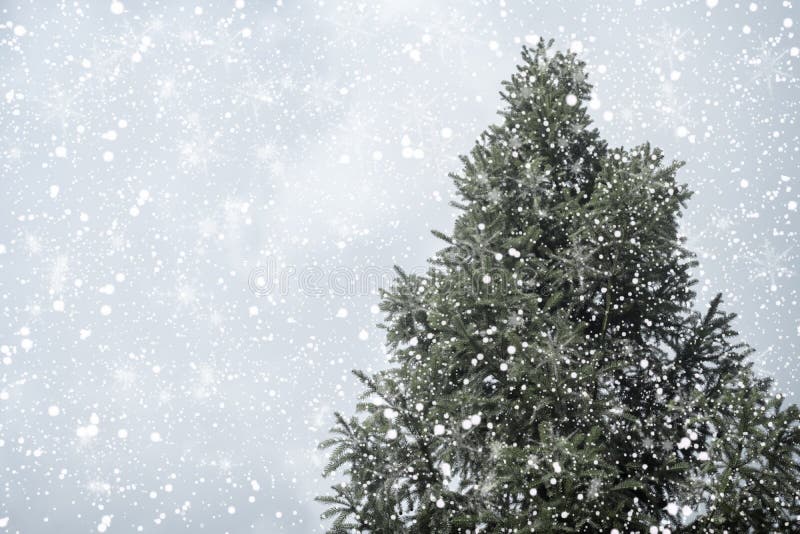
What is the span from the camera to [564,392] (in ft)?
15.5

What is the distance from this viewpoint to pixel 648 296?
581 centimetres

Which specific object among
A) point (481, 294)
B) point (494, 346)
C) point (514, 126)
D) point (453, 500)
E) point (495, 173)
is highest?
point (514, 126)

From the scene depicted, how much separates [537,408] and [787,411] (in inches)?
76.5

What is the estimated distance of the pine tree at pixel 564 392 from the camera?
408 cm

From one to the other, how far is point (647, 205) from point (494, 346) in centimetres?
231

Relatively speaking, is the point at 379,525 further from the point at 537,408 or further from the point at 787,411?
the point at 787,411

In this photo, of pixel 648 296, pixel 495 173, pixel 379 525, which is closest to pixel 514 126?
Result: pixel 495 173

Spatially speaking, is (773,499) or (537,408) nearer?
(773,499)

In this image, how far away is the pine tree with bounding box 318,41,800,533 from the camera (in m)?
4.08

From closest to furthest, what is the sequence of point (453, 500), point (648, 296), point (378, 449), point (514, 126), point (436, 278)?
point (453, 500)
point (378, 449)
point (648, 296)
point (436, 278)
point (514, 126)

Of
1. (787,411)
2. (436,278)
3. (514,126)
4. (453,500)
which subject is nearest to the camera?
(787,411)

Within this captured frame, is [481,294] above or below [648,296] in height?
above

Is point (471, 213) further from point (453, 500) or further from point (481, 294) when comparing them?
point (453, 500)

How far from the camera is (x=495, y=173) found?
6.71 m
